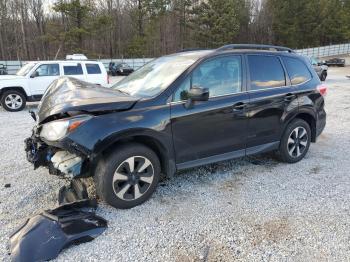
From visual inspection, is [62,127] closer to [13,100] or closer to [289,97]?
[289,97]

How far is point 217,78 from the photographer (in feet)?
13.5

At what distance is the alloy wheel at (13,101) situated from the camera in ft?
33.5

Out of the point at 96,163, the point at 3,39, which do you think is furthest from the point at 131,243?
the point at 3,39

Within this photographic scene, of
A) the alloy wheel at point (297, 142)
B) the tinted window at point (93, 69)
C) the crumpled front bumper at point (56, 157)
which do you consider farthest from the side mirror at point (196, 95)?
the tinted window at point (93, 69)

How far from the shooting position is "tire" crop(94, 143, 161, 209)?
3.40 meters

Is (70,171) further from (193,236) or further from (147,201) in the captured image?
(193,236)

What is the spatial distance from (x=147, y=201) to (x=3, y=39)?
40487mm

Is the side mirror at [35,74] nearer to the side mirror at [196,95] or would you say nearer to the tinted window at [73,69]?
the tinted window at [73,69]

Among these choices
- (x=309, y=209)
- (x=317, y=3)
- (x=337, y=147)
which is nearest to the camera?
(x=309, y=209)

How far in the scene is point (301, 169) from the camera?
489cm

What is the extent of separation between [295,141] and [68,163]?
11.5 feet

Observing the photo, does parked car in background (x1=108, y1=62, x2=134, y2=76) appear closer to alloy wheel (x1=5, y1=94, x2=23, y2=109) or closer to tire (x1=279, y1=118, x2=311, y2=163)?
alloy wheel (x1=5, y1=94, x2=23, y2=109)

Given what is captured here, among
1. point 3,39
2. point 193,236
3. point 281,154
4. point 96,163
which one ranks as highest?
point 3,39

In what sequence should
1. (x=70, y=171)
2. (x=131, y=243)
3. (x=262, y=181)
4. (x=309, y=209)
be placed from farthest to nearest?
1. (x=262, y=181)
2. (x=309, y=209)
3. (x=70, y=171)
4. (x=131, y=243)
